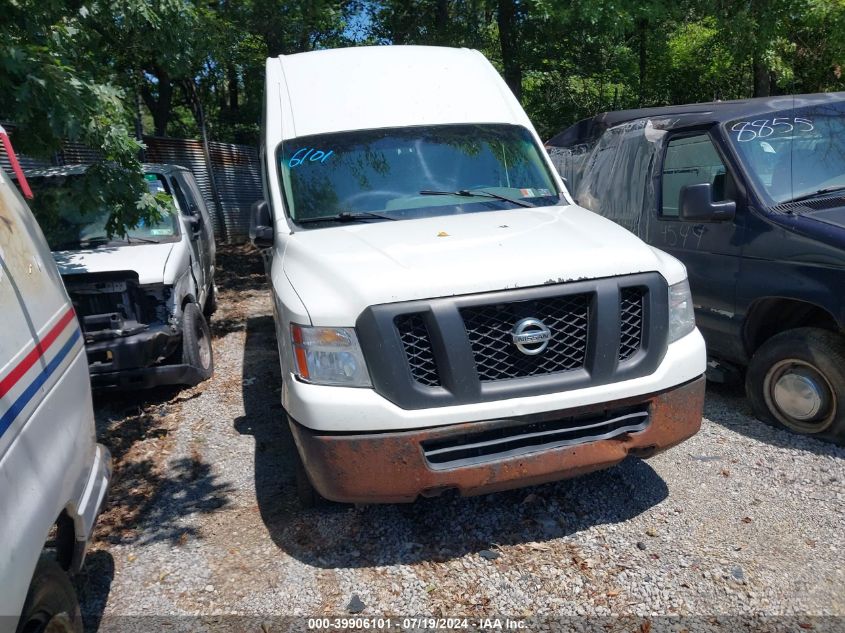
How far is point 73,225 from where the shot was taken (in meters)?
6.15

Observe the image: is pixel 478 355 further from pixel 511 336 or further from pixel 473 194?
pixel 473 194

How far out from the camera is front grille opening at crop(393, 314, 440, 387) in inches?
117

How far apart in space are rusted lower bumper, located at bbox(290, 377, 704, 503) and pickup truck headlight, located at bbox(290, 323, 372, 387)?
9.6 inches

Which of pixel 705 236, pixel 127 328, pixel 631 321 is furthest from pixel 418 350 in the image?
pixel 127 328

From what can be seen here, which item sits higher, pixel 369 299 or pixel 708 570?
pixel 369 299

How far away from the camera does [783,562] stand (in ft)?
10.4

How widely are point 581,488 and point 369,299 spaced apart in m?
1.82

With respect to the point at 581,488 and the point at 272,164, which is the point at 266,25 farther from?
the point at 581,488

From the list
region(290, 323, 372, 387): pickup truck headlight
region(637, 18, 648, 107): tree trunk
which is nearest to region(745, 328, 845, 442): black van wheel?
region(290, 323, 372, 387): pickup truck headlight

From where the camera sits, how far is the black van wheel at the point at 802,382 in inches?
157

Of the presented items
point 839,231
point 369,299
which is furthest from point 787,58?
point 369,299

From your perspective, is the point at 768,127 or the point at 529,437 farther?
the point at 768,127

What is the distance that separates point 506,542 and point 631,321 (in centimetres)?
128

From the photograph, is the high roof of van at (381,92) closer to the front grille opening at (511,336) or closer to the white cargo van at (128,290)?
the white cargo van at (128,290)
